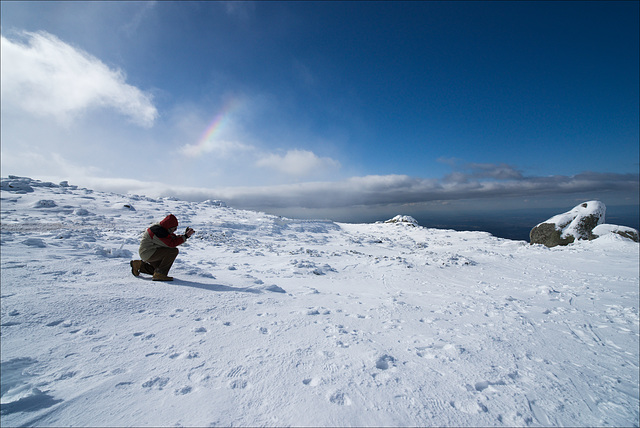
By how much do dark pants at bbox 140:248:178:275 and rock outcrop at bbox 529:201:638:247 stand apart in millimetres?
27823

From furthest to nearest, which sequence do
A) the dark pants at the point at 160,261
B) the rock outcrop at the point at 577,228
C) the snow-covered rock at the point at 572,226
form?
the snow-covered rock at the point at 572,226, the rock outcrop at the point at 577,228, the dark pants at the point at 160,261

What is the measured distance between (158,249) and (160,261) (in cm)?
31

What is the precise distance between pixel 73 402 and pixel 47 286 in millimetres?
3502

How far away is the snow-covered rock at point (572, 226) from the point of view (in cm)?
1976

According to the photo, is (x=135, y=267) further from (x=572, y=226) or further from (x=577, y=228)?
(x=572, y=226)

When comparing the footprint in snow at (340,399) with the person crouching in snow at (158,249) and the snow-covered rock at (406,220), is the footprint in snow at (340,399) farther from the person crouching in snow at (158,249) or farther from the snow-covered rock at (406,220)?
the snow-covered rock at (406,220)

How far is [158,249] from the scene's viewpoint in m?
5.30

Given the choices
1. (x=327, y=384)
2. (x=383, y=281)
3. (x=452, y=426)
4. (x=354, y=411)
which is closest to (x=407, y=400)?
(x=452, y=426)

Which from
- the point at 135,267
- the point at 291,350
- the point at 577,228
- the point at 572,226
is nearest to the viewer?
the point at 291,350

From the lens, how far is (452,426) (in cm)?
225

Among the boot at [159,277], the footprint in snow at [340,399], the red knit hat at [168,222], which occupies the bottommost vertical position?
the footprint in snow at [340,399]

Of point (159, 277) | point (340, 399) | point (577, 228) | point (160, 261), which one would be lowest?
point (340, 399)

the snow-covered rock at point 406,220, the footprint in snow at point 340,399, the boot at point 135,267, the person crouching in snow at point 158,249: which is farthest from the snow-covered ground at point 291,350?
the snow-covered rock at point 406,220

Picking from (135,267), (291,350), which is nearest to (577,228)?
(291,350)
